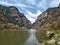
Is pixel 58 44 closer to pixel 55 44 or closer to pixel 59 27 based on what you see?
pixel 55 44

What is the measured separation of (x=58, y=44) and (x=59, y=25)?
120m

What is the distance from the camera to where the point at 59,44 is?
128 ft

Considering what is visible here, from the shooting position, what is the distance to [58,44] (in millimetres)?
39031

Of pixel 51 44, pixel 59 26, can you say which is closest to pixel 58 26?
pixel 59 26

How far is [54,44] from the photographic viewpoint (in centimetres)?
3959

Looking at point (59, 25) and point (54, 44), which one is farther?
point (59, 25)

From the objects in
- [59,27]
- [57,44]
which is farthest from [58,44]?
[59,27]

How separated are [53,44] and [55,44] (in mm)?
870

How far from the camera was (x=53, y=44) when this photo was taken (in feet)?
131

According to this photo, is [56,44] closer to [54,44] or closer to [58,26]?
[54,44]

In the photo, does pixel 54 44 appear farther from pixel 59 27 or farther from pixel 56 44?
pixel 59 27

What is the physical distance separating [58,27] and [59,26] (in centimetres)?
311

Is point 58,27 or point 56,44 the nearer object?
point 56,44

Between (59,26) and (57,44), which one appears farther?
(59,26)
